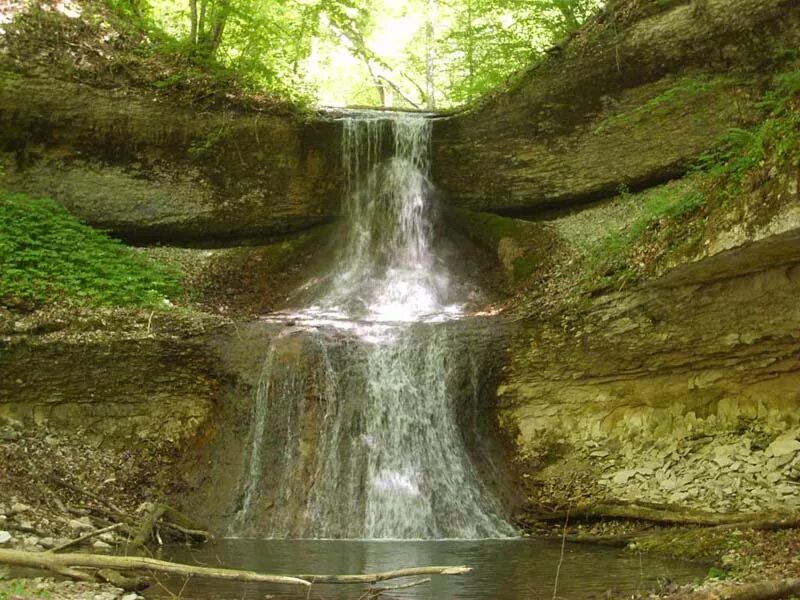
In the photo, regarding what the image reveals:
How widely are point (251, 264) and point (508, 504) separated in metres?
8.42

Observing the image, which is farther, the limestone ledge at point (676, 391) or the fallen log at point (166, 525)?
the limestone ledge at point (676, 391)

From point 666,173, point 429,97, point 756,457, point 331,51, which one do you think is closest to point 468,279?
point 666,173

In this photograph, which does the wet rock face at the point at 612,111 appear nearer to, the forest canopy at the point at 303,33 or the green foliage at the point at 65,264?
the forest canopy at the point at 303,33

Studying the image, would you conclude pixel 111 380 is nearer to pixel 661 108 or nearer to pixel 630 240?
pixel 630 240

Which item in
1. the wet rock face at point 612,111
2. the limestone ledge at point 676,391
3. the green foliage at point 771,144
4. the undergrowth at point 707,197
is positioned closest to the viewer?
the green foliage at point 771,144

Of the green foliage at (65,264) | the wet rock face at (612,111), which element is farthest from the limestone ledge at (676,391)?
the green foliage at (65,264)

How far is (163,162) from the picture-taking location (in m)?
16.7

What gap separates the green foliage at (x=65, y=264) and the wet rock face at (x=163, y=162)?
128cm

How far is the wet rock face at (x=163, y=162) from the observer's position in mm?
15820

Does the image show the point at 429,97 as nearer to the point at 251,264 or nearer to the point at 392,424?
the point at 251,264

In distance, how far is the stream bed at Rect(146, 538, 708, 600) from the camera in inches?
239

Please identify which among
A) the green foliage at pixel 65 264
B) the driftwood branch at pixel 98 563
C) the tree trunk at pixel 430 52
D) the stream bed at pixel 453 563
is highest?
the tree trunk at pixel 430 52

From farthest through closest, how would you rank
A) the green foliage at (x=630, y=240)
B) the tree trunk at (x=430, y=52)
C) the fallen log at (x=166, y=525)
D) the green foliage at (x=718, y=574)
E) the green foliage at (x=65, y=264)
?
the tree trunk at (x=430, y=52), the green foliage at (x=65, y=264), the green foliage at (x=630, y=240), the fallen log at (x=166, y=525), the green foliage at (x=718, y=574)

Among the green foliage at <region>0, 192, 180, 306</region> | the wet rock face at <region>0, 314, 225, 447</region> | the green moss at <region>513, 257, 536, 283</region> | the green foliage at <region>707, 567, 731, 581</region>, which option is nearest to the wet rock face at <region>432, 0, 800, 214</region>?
the green moss at <region>513, 257, 536, 283</region>
